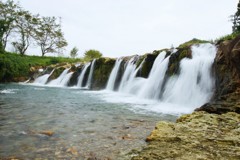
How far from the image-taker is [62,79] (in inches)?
1099

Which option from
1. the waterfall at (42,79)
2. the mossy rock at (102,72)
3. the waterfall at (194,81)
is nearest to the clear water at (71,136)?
the waterfall at (194,81)

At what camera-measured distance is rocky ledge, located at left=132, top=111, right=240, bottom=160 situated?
10.9 ft

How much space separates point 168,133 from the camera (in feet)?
14.3

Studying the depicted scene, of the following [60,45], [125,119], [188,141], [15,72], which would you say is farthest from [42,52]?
[188,141]

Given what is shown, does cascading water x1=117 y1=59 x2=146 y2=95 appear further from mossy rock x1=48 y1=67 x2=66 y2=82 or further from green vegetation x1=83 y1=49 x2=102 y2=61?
green vegetation x1=83 y1=49 x2=102 y2=61

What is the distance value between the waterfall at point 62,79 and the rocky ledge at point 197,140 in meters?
23.1

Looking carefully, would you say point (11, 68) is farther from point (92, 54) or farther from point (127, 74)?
point (92, 54)

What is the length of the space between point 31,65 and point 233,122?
3394cm

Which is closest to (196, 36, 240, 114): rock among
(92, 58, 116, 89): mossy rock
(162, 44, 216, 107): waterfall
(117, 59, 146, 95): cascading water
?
(162, 44, 216, 107): waterfall

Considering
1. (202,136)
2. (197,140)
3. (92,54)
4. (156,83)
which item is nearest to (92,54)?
(92,54)

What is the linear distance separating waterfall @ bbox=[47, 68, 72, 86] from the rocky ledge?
75.8ft

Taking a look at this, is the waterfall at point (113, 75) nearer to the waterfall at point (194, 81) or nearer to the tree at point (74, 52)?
the waterfall at point (194, 81)

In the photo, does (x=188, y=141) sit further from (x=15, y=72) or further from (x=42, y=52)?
(x=42, y=52)

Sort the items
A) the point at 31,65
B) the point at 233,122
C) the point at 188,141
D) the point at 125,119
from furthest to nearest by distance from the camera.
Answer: the point at 31,65 → the point at 125,119 → the point at 233,122 → the point at 188,141
